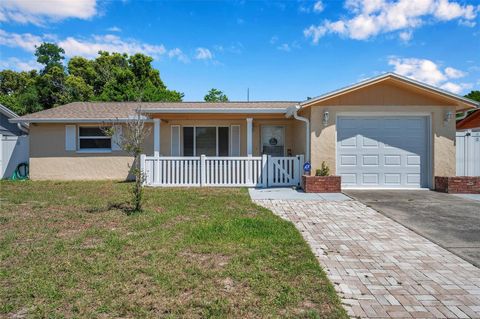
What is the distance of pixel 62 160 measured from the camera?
1327 centimetres

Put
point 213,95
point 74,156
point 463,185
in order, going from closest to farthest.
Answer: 1. point 463,185
2. point 74,156
3. point 213,95

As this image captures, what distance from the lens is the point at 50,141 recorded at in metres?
13.2

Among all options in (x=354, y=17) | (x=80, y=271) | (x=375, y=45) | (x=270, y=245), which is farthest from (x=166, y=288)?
(x=375, y=45)

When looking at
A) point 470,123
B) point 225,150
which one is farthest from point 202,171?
point 470,123

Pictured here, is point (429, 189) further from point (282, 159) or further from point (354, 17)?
point (354, 17)

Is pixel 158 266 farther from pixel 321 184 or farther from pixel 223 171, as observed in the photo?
pixel 223 171

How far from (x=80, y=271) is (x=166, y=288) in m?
1.22

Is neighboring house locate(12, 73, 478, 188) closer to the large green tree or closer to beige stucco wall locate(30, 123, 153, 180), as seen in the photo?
beige stucco wall locate(30, 123, 153, 180)

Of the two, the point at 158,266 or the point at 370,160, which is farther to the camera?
the point at 370,160

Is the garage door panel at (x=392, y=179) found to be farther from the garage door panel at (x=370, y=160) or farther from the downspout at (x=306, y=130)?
the downspout at (x=306, y=130)

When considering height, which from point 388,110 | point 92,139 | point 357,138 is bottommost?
point 357,138

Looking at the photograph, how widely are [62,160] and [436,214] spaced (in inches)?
551

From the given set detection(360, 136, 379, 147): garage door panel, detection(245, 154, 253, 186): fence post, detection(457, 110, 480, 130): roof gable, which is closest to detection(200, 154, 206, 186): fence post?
detection(245, 154, 253, 186): fence post

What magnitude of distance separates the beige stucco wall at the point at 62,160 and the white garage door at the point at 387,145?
8254 millimetres
